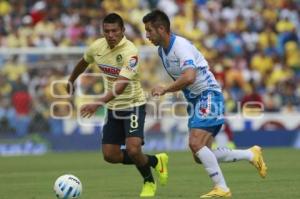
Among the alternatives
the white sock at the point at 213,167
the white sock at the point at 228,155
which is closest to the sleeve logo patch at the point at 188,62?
the white sock at the point at 213,167

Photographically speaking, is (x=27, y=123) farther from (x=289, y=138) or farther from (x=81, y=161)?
(x=289, y=138)

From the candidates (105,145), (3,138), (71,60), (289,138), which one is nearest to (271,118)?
(289,138)

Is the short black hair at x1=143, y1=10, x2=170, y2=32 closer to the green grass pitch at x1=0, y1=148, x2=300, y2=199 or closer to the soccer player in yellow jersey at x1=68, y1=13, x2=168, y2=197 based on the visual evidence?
the soccer player in yellow jersey at x1=68, y1=13, x2=168, y2=197

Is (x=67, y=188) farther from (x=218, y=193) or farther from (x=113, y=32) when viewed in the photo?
(x=113, y=32)

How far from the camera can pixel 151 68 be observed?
1099 inches

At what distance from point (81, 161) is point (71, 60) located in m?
6.80

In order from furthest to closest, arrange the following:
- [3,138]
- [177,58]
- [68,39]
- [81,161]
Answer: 1. [68,39]
2. [3,138]
3. [81,161]
4. [177,58]

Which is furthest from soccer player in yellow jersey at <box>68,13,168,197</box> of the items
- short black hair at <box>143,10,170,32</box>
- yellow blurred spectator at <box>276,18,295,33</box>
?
yellow blurred spectator at <box>276,18,295,33</box>

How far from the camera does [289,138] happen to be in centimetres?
Result: 2758

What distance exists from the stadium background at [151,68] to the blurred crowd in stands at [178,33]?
34mm

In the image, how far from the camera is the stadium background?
→ 26859mm

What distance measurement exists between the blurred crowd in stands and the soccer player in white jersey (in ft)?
46.1

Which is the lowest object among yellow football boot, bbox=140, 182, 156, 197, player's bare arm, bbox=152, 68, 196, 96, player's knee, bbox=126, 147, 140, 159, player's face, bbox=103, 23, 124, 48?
yellow football boot, bbox=140, 182, 156, 197

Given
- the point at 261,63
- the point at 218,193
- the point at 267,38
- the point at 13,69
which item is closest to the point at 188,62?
the point at 218,193
